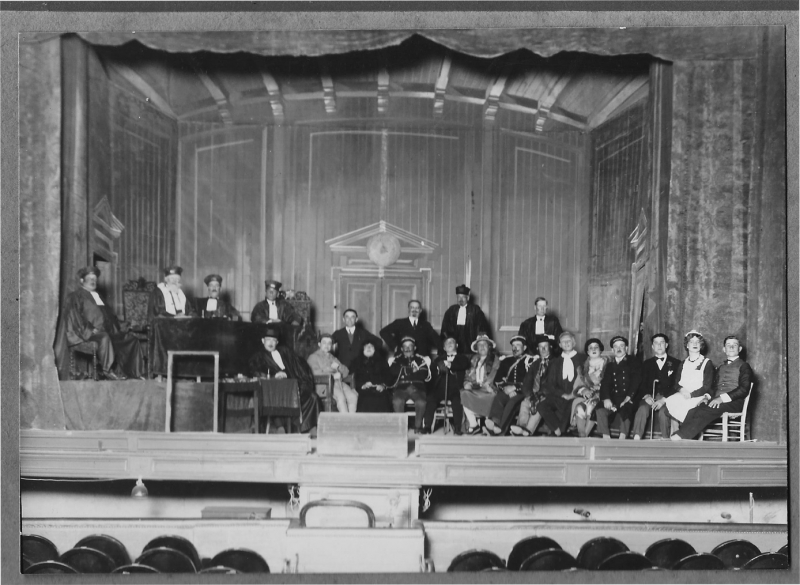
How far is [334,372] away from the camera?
7.66 m

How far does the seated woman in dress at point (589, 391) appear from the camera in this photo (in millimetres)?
6875

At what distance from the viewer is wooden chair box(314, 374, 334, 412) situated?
24.5 ft

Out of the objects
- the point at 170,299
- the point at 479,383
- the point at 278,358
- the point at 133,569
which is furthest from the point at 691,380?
the point at 170,299

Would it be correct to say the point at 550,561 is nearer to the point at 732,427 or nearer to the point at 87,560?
the point at 732,427

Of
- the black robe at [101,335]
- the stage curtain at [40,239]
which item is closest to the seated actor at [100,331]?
the black robe at [101,335]

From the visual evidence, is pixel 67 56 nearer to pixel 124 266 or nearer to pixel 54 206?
pixel 54 206

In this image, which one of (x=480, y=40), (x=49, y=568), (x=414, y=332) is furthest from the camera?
(x=414, y=332)

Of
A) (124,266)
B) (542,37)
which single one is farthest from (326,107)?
(542,37)

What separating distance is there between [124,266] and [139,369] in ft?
3.73

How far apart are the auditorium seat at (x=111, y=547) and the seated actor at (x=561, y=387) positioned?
3.15 m

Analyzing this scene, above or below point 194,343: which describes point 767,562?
below

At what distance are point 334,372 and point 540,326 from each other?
1935 mm

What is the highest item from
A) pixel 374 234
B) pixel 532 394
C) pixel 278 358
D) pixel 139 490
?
pixel 374 234

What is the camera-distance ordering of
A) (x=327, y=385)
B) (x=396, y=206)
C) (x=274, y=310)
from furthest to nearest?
(x=396, y=206), (x=274, y=310), (x=327, y=385)
